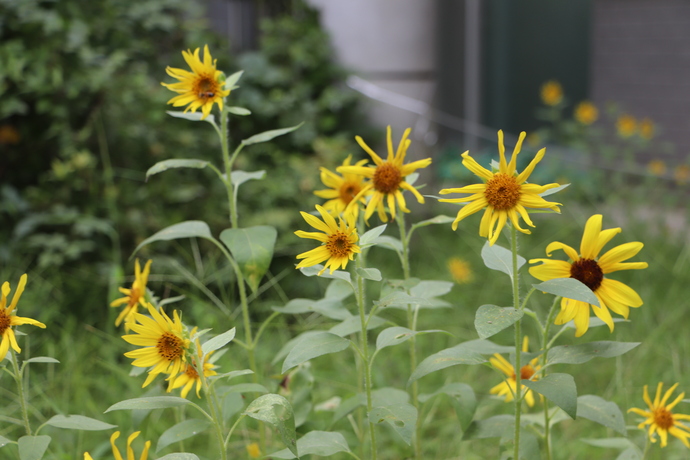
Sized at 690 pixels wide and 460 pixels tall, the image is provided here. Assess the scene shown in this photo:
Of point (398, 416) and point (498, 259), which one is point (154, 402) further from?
point (498, 259)

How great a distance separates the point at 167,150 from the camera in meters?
2.60

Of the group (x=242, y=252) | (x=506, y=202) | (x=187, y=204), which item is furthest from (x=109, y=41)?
(x=506, y=202)

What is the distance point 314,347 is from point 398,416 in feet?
0.50

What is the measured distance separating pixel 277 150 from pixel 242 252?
2095 millimetres

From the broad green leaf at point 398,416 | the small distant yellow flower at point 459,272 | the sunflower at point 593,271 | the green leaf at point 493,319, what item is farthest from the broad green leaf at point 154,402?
the small distant yellow flower at point 459,272

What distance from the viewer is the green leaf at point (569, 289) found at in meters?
0.77

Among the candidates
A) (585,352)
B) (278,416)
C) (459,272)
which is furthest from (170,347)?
(459,272)

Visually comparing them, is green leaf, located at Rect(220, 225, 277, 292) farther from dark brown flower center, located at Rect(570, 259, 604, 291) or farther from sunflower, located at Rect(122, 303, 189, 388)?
dark brown flower center, located at Rect(570, 259, 604, 291)

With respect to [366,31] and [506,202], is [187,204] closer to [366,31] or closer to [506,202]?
[366,31]

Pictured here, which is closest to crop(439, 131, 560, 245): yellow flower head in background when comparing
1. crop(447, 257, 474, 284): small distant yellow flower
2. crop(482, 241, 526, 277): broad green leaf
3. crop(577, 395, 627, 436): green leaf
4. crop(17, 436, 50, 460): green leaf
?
crop(482, 241, 526, 277): broad green leaf

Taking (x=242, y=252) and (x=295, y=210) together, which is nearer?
(x=242, y=252)

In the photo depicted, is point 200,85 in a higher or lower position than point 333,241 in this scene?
higher

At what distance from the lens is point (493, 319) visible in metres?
0.80

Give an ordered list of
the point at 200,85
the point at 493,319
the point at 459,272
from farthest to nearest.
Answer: the point at 459,272, the point at 200,85, the point at 493,319
